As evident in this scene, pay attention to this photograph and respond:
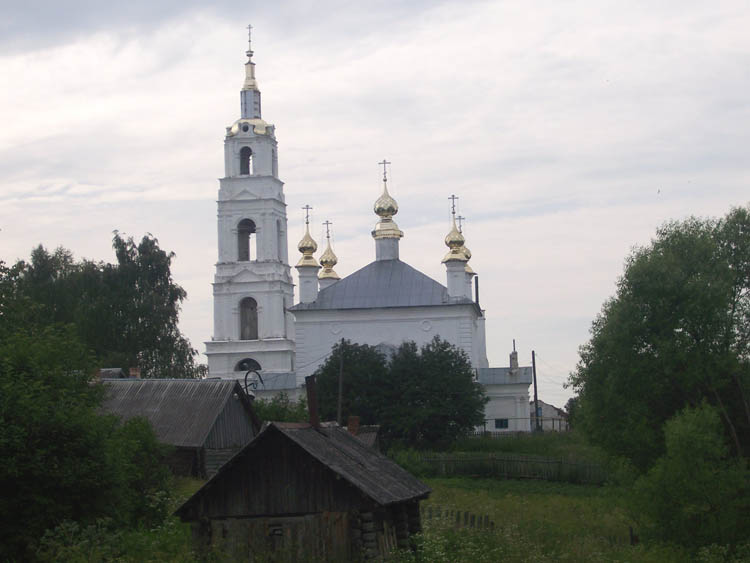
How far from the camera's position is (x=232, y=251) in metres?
63.4

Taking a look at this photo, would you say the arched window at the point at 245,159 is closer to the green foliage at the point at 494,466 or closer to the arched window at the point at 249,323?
the arched window at the point at 249,323

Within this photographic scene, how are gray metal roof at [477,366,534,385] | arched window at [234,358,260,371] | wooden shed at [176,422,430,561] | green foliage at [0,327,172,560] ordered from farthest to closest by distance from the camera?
arched window at [234,358,260,371], gray metal roof at [477,366,534,385], green foliage at [0,327,172,560], wooden shed at [176,422,430,561]

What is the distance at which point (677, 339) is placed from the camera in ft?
92.3

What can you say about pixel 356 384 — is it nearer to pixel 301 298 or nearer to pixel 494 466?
pixel 494 466

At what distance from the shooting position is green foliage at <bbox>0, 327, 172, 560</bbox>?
18.8m

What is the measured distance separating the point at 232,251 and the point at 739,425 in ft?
126

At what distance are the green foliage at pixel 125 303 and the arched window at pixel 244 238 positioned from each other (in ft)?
21.6

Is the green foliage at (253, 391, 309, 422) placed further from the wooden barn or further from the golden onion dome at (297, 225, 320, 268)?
the golden onion dome at (297, 225, 320, 268)

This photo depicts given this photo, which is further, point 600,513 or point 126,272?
point 126,272

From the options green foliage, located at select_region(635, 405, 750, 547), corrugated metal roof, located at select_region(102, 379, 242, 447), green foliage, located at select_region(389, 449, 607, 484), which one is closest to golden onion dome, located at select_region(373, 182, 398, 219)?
green foliage, located at select_region(389, 449, 607, 484)

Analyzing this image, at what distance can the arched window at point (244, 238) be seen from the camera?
63625 mm

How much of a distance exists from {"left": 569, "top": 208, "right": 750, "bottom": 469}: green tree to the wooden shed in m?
10.4

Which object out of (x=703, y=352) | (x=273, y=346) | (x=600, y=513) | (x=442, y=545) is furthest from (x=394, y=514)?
(x=273, y=346)

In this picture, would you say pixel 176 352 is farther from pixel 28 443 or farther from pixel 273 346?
pixel 28 443
